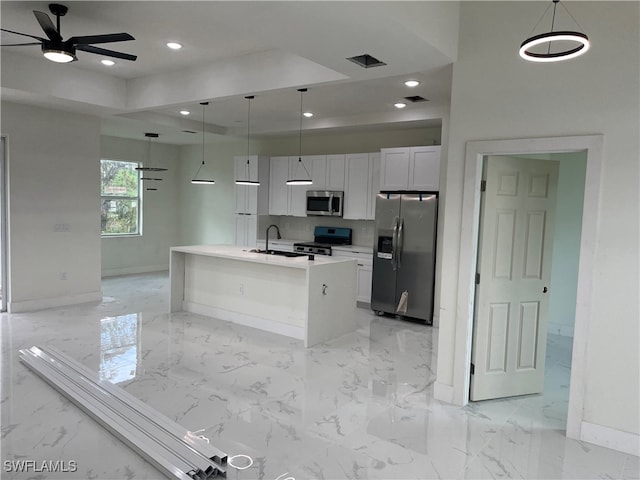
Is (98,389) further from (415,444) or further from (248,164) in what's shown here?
(248,164)

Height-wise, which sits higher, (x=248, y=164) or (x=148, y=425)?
(x=248, y=164)

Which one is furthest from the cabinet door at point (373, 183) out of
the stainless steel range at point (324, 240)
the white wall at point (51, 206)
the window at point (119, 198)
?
the window at point (119, 198)

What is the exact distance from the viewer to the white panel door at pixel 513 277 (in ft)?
12.1

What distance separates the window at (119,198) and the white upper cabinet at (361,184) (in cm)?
458

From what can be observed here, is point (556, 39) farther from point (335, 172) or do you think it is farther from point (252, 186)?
point (252, 186)

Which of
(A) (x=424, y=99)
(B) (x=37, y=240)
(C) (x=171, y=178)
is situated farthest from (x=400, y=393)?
(C) (x=171, y=178)

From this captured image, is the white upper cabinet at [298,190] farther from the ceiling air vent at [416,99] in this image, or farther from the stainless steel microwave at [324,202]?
the ceiling air vent at [416,99]

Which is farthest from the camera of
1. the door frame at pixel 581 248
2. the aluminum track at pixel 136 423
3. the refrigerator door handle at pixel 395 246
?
the refrigerator door handle at pixel 395 246

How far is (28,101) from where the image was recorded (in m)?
5.81

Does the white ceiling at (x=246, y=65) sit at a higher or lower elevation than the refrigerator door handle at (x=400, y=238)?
higher

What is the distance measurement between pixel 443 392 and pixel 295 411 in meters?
1.27

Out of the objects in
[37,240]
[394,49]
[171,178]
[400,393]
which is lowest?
[400,393]

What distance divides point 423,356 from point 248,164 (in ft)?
16.3

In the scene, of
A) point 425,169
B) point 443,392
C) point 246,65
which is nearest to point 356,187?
point 425,169
